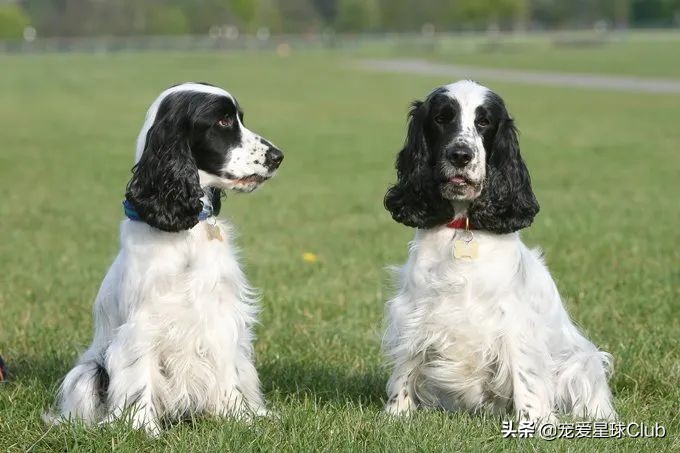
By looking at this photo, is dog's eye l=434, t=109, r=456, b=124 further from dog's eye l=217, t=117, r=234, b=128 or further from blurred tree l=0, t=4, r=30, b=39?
blurred tree l=0, t=4, r=30, b=39

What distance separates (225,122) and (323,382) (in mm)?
1947

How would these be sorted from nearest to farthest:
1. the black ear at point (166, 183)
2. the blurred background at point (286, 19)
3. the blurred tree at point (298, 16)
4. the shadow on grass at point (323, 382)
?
the black ear at point (166, 183) < the shadow on grass at point (323, 382) < the blurred background at point (286, 19) < the blurred tree at point (298, 16)

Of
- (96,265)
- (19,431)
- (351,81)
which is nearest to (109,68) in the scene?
(351,81)

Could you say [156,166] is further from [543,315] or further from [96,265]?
[96,265]

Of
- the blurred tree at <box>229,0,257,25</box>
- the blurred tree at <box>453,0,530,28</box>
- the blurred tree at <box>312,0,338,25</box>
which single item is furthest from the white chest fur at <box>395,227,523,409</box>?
the blurred tree at <box>312,0,338,25</box>

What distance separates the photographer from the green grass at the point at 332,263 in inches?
220

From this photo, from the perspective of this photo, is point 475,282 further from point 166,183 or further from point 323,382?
point 166,183

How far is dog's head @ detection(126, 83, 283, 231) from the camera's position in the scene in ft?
18.0

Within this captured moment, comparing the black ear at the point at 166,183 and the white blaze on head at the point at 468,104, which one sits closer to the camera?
the black ear at the point at 166,183

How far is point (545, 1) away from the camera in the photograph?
495 ft

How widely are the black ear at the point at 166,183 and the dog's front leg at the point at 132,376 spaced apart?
0.63 metres

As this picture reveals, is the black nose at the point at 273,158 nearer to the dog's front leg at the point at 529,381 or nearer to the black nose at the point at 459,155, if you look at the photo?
the black nose at the point at 459,155

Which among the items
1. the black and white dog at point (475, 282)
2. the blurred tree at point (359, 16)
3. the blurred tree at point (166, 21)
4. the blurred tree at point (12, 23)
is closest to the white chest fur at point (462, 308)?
the black and white dog at point (475, 282)

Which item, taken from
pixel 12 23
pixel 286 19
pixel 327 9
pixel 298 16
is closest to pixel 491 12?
pixel 286 19
